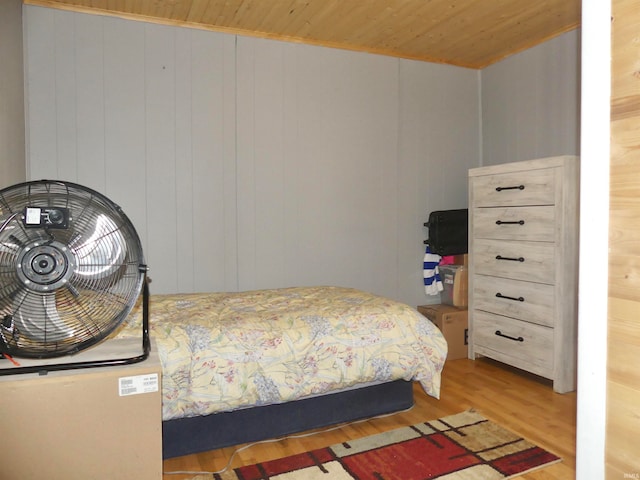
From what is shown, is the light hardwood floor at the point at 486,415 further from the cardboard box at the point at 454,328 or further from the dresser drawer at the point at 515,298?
the dresser drawer at the point at 515,298

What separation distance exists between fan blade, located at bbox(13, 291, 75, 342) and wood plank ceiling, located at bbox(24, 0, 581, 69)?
2214 millimetres

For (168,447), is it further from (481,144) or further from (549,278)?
(481,144)

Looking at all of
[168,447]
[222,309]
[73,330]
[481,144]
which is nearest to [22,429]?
[73,330]

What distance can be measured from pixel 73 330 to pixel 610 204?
54.6 inches

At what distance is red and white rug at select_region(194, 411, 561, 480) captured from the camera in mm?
1868

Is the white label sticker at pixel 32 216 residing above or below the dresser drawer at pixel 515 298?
above

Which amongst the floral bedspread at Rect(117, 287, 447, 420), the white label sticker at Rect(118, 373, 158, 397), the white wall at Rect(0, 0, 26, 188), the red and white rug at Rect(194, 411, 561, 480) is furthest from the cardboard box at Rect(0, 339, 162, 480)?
the white wall at Rect(0, 0, 26, 188)

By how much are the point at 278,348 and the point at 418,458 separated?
2.47 ft

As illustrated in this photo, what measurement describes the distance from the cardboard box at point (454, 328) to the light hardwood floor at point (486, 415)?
0.58ft

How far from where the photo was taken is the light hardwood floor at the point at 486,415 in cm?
199

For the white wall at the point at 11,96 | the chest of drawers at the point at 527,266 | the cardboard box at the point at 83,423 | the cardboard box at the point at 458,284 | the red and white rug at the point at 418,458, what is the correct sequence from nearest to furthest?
the cardboard box at the point at 83,423, the red and white rug at the point at 418,458, the white wall at the point at 11,96, the chest of drawers at the point at 527,266, the cardboard box at the point at 458,284

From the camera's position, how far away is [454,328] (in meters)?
3.43

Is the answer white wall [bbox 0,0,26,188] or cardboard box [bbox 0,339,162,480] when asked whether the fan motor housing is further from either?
white wall [bbox 0,0,26,188]

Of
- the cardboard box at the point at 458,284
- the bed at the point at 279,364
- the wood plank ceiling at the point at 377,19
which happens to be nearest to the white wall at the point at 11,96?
the wood plank ceiling at the point at 377,19
